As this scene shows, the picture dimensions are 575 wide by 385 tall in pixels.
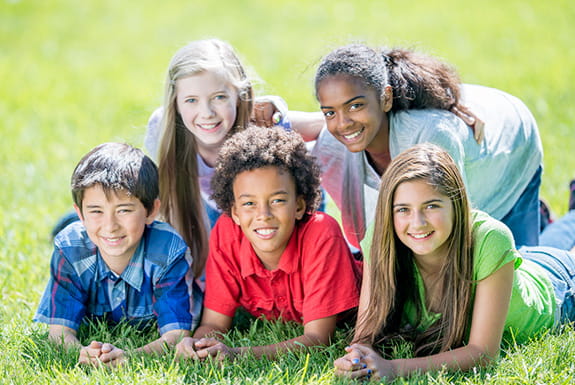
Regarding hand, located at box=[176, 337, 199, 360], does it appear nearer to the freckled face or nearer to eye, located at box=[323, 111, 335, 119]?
the freckled face

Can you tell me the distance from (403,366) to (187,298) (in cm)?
121

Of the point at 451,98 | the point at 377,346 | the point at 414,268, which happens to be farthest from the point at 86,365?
the point at 451,98

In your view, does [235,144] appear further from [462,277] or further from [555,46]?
[555,46]

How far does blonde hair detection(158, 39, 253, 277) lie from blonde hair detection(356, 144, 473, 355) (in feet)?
4.30

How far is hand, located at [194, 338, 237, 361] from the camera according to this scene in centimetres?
326

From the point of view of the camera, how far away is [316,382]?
3008 mm

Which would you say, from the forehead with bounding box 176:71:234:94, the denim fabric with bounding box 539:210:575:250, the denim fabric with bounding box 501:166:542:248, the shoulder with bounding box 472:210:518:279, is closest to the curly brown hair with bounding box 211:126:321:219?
the forehead with bounding box 176:71:234:94

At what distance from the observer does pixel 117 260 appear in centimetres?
373

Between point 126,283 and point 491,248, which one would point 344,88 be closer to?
point 491,248

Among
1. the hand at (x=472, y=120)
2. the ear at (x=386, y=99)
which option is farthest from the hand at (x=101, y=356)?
the hand at (x=472, y=120)

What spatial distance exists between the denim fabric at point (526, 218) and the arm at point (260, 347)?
147 centimetres

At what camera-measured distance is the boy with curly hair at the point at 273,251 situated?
11.4 feet

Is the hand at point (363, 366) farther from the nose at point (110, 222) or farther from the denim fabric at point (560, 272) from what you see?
the nose at point (110, 222)

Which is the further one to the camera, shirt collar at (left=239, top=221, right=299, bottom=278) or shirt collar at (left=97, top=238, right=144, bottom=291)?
shirt collar at (left=97, top=238, right=144, bottom=291)
